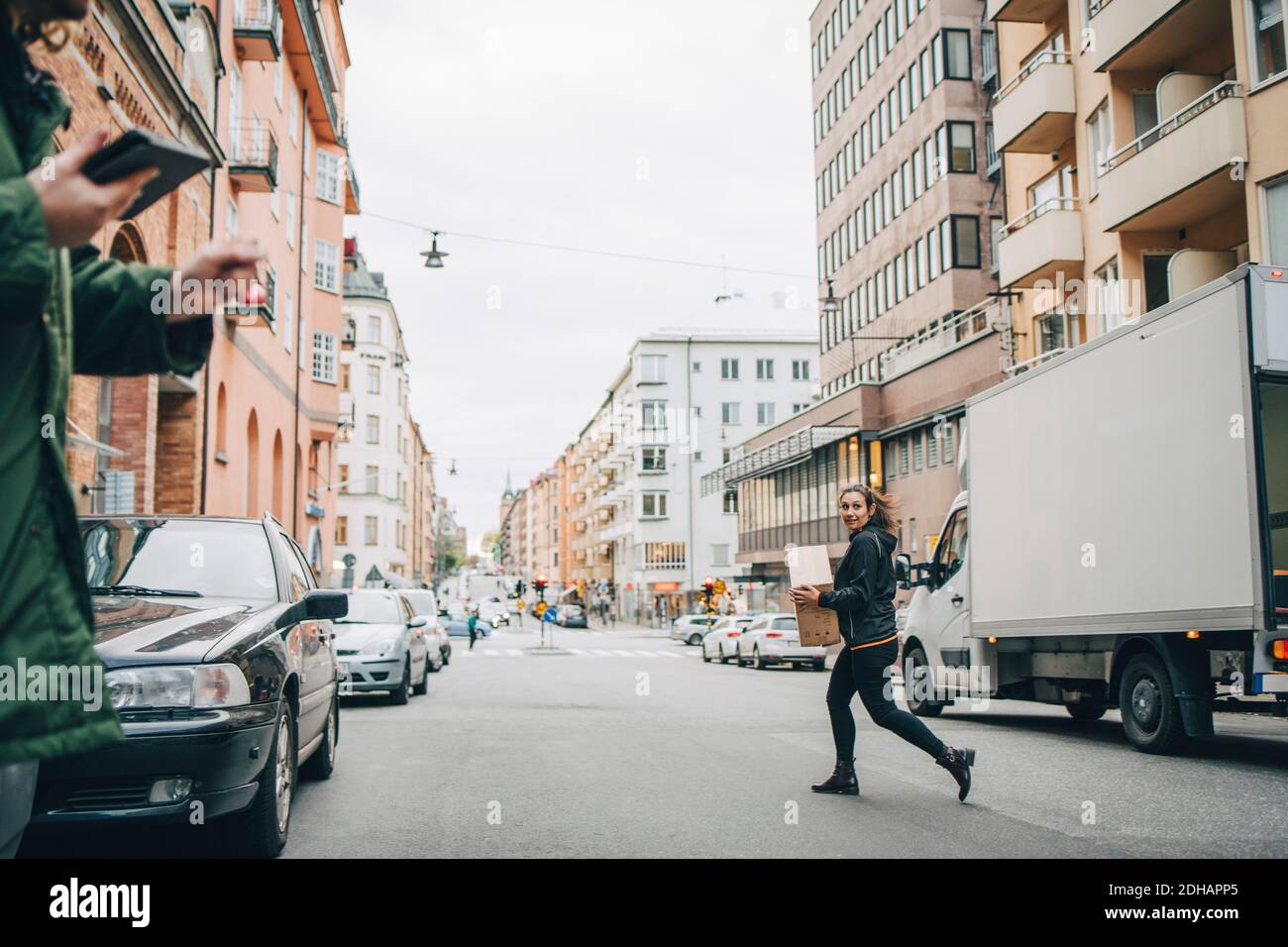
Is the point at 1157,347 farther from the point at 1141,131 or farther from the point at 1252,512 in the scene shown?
the point at 1141,131

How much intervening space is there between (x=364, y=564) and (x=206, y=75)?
52299 mm

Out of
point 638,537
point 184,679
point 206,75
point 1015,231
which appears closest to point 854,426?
point 1015,231

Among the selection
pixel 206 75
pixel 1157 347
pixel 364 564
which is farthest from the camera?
pixel 364 564

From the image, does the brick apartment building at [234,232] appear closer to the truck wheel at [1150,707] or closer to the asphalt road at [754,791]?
the asphalt road at [754,791]

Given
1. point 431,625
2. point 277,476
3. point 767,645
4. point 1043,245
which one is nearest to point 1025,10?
point 1043,245

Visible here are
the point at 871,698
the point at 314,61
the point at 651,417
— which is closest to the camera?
the point at 871,698

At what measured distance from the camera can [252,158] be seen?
24328 millimetres

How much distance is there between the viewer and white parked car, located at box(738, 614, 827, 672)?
30.8m

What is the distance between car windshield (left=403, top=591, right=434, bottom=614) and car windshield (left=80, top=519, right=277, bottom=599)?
64.5 feet

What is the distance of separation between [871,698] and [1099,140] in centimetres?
2115

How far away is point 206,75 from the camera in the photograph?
21203 mm

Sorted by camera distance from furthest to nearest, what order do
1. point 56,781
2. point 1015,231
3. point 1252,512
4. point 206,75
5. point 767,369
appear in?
point 767,369 → point 1015,231 → point 206,75 → point 1252,512 → point 56,781

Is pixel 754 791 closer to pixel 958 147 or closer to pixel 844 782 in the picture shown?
pixel 844 782

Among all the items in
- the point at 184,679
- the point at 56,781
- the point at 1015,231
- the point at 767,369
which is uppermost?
the point at 767,369
